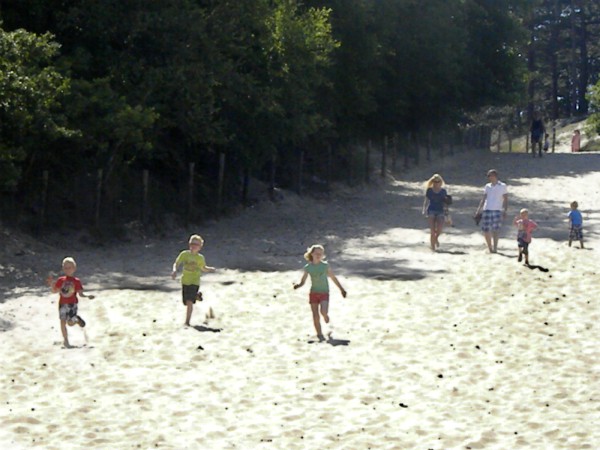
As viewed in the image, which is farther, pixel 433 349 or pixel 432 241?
pixel 432 241

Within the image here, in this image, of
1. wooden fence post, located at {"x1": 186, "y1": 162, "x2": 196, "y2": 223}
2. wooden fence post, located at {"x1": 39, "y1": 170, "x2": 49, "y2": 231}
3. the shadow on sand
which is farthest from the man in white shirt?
wooden fence post, located at {"x1": 39, "y1": 170, "x2": 49, "y2": 231}

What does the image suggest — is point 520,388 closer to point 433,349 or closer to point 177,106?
point 433,349

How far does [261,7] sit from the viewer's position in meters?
31.9

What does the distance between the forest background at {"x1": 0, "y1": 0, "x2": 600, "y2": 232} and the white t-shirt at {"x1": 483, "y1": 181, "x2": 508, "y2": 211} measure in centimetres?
818

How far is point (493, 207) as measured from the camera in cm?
2483

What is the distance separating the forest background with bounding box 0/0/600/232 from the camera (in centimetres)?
2612

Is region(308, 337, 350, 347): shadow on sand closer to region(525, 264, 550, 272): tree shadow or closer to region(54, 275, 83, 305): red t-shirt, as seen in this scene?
region(54, 275, 83, 305): red t-shirt

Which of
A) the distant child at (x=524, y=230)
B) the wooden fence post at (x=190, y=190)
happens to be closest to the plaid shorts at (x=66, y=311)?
the distant child at (x=524, y=230)

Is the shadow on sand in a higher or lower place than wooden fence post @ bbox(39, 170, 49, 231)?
lower

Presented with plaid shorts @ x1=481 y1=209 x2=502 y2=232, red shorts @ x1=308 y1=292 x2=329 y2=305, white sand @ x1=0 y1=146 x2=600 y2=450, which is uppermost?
plaid shorts @ x1=481 y1=209 x2=502 y2=232

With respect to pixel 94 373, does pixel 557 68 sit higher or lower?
higher

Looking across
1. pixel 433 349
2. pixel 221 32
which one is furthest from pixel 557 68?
pixel 433 349

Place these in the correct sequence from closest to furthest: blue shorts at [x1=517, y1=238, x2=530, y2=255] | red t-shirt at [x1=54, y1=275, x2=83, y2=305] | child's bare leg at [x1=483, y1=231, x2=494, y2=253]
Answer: red t-shirt at [x1=54, y1=275, x2=83, y2=305] → blue shorts at [x1=517, y1=238, x2=530, y2=255] → child's bare leg at [x1=483, y1=231, x2=494, y2=253]

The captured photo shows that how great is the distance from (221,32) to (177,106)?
2.50 m
